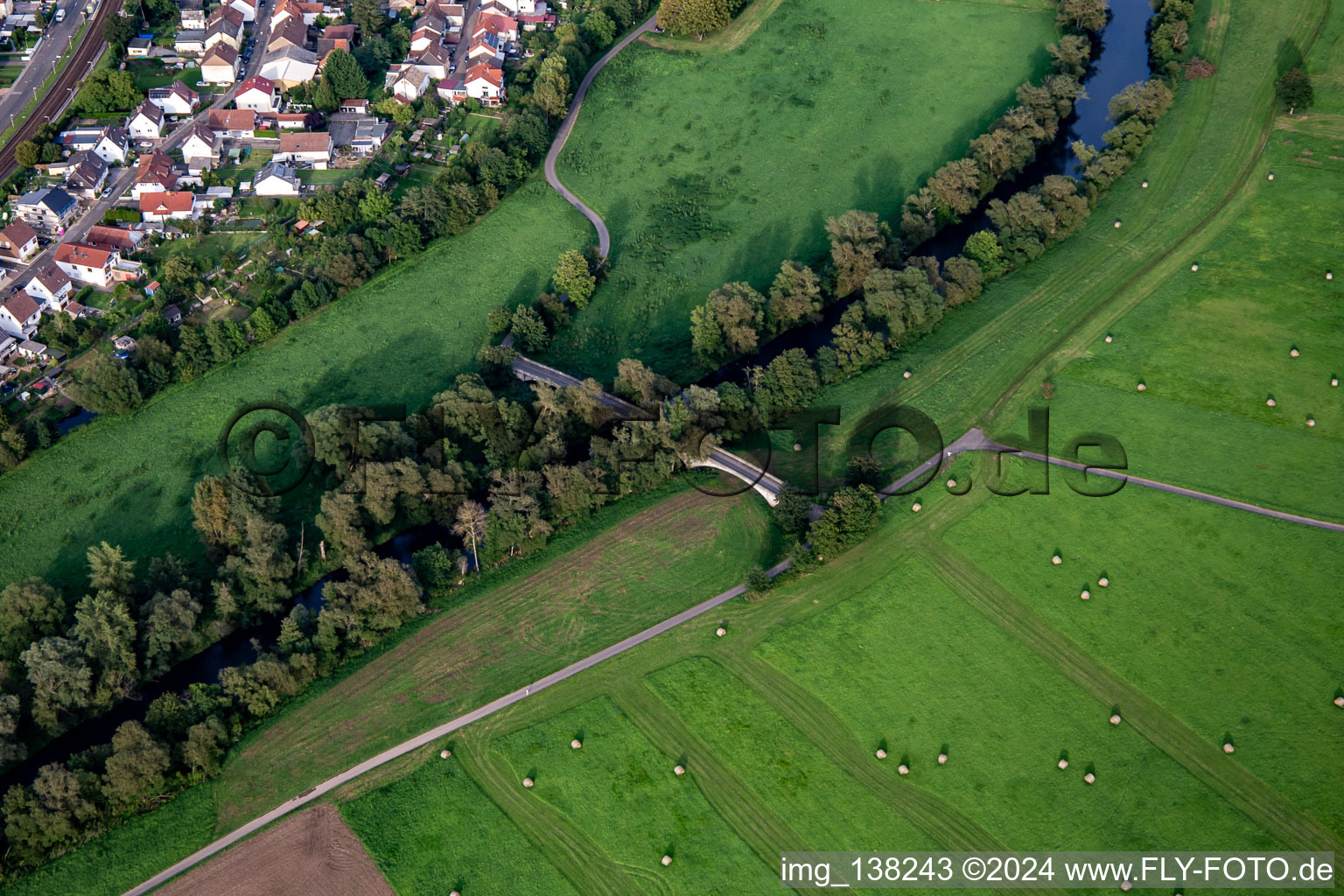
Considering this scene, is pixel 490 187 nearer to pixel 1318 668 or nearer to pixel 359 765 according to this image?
pixel 359 765

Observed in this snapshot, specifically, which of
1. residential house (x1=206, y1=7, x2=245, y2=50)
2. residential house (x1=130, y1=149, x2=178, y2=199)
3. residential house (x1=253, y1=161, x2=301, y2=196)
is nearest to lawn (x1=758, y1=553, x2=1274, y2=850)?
residential house (x1=253, y1=161, x2=301, y2=196)

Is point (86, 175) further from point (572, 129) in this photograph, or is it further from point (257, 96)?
point (572, 129)

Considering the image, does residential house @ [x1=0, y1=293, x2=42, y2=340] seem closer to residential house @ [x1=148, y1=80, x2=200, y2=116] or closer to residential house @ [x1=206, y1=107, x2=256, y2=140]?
residential house @ [x1=206, y1=107, x2=256, y2=140]

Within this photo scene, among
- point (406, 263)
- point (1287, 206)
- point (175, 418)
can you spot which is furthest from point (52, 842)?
point (1287, 206)

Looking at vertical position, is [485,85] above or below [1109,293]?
above

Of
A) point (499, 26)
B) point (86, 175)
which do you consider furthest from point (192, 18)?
point (499, 26)

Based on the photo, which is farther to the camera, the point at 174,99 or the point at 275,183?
the point at 174,99
